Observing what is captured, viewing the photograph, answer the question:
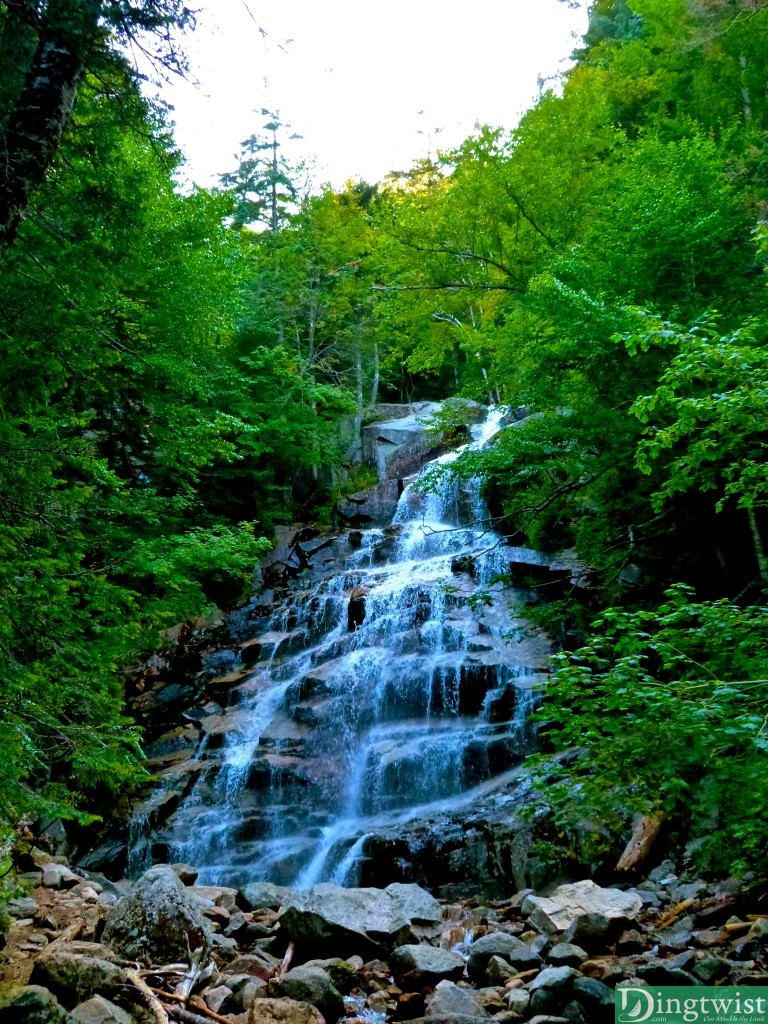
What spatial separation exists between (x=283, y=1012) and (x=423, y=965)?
1237mm

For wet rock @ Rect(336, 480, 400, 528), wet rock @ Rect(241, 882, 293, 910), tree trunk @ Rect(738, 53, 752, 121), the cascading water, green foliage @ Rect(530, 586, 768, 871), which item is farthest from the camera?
wet rock @ Rect(336, 480, 400, 528)

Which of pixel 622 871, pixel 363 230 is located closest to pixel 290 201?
pixel 363 230

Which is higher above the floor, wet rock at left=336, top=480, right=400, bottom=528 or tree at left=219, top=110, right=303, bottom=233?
tree at left=219, top=110, right=303, bottom=233

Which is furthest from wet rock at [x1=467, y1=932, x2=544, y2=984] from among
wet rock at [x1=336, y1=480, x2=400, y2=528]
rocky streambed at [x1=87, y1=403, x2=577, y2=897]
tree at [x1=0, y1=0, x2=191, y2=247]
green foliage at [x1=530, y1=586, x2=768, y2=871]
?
wet rock at [x1=336, y1=480, x2=400, y2=528]

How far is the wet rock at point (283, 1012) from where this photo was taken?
12.4 feet

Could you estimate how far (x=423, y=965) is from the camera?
4.68 metres

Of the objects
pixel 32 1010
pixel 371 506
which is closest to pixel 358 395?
pixel 371 506

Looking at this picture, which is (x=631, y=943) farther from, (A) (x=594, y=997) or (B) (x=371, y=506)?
(B) (x=371, y=506)

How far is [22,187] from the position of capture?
3.87 m

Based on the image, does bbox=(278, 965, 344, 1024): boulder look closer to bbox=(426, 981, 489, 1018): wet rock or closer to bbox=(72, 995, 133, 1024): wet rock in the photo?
bbox=(426, 981, 489, 1018): wet rock

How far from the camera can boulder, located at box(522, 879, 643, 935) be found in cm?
510

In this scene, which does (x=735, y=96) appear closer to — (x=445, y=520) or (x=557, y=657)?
(x=445, y=520)

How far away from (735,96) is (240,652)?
17.8 meters

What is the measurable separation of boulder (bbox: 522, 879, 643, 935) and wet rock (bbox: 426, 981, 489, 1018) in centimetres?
127
